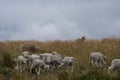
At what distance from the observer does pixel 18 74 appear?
16875mm

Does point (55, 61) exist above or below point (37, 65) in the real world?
above

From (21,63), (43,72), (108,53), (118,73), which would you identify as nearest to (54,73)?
(43,72)

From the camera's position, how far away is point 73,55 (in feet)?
73.8

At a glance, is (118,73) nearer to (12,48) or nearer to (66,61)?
(66,61)

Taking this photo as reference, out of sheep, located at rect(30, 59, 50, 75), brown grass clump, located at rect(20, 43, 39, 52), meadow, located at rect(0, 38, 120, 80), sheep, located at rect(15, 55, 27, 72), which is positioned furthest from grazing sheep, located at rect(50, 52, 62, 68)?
brown grass clump, located at rect(20, 43, 39, 52)

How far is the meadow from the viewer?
16.8 m

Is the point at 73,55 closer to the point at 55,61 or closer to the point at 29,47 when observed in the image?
the point at 55,61

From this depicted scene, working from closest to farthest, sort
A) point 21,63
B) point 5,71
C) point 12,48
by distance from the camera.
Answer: point 5,71
point 21,63
point 12,48

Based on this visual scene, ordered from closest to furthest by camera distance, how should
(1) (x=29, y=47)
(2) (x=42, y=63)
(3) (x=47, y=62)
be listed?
(2) (x=42, y=63) → (3) (x=47, y=62) → (1) (x=29, y=47)

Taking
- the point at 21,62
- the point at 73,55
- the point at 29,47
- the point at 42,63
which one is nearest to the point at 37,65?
the point at 42,63

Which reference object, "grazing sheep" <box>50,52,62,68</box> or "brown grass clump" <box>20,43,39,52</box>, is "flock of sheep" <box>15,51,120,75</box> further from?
"brown grass clump" <box>20,43,39,52</box>

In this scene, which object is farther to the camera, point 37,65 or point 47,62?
point 47,62

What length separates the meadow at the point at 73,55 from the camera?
55.0ft

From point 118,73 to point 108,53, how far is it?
583 centimetres
